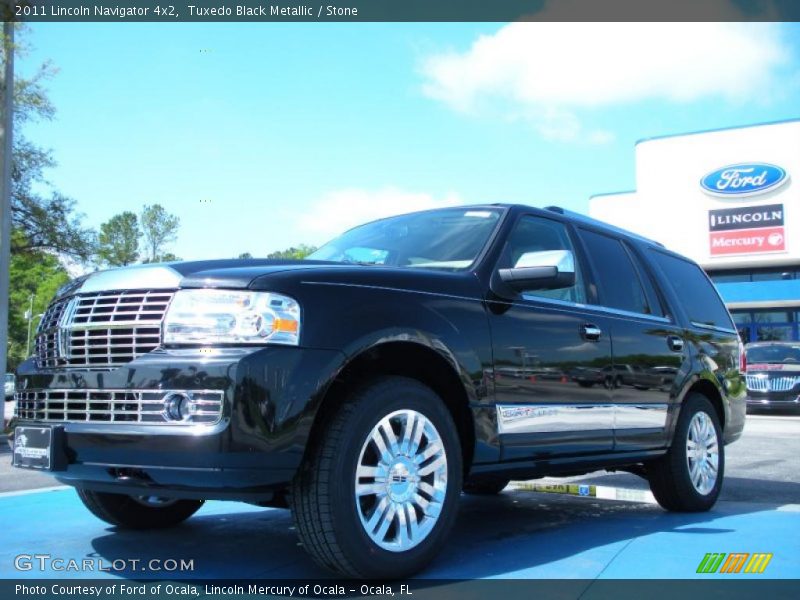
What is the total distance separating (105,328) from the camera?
342 cm

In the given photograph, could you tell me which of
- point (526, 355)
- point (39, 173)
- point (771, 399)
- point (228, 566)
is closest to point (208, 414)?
point (228, 566)

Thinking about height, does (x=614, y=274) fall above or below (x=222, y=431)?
above

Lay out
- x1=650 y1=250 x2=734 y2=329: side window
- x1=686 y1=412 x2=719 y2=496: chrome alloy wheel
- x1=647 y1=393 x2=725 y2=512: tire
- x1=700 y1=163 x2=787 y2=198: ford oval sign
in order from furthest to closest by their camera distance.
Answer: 1. x1=700 y1=163 x2=787 y2=198: ford oval sign
2. x1=650 y1=250 x2=734 y2=329: side window
3. x1=686 y1=412 x2=719 y2=496: chrome alloy wheel
4. x1=647 y1=393 x2=725 y2=512: tire

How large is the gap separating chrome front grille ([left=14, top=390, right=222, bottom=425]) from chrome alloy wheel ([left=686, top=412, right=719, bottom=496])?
12.1 feet

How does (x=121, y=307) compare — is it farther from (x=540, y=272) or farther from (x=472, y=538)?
(x=472, y=538)

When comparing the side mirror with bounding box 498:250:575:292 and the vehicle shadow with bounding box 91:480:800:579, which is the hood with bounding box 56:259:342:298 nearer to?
the side mirror with bounding box 498:250:575:292

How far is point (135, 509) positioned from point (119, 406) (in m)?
1.45

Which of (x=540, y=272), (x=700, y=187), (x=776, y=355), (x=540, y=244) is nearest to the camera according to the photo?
(x=540, y=272)

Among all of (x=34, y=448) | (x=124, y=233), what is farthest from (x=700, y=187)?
(x=124, y=233)

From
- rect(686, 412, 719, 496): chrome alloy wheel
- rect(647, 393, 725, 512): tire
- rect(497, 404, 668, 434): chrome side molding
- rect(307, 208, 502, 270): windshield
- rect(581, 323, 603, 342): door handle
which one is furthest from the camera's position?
rect(686, 412, 719, 496): chrome alloy wheel

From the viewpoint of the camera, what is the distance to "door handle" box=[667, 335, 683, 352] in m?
5.57

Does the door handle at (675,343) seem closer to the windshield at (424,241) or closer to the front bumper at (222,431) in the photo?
the windshield at (424,241)

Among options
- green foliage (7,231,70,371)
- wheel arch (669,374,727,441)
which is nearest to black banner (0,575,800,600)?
wheel arch (669,374,727,441)

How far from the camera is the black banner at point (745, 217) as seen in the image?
37312 millimetres
